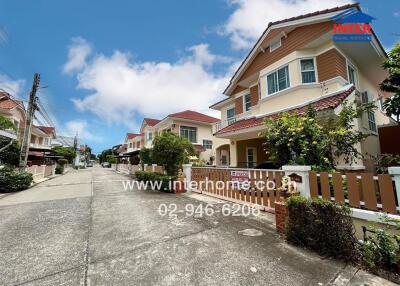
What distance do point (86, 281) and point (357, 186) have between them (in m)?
5.21

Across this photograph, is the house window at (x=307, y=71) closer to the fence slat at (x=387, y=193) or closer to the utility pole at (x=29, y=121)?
the fence slat at (x=387, y=193)

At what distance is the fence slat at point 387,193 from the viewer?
11.6 ft

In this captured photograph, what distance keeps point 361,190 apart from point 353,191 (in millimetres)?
177

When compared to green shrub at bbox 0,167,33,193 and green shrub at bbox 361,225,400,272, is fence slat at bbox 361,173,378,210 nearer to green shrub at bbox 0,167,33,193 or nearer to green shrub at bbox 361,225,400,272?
green shrub at bbox 361,225,400,272

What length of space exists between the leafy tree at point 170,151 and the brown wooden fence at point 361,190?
8.00 meters

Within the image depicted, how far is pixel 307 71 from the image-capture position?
31.7 ft

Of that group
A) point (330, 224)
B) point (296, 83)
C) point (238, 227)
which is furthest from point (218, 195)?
point (296, 83)

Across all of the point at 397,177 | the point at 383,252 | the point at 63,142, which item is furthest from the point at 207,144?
the point at 63,142

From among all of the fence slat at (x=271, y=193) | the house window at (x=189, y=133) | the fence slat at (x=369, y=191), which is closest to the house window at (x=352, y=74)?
the fence slat at (x=271, y=193)

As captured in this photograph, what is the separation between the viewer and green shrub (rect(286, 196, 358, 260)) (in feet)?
11.4

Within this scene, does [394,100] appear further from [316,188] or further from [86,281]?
[86,281]

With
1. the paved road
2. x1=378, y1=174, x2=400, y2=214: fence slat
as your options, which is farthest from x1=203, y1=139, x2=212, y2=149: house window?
x1=378, y1=174, x2=400, y2=214: fence slat

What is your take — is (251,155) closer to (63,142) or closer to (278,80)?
(278,80)

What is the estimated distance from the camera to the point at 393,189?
11.7 ft
